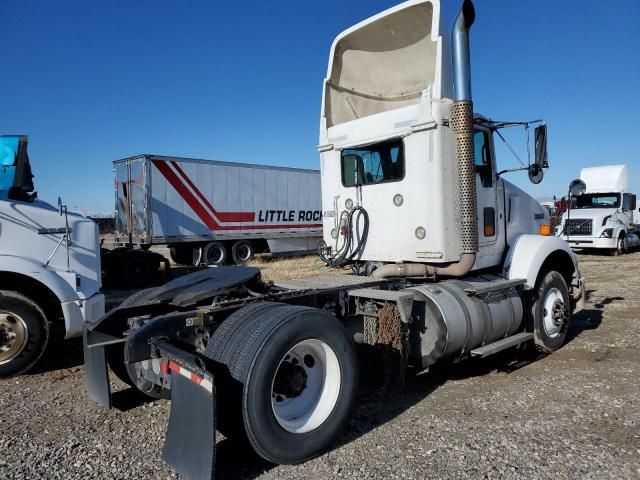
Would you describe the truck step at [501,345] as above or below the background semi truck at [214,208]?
below

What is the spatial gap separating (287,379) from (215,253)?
13.9m

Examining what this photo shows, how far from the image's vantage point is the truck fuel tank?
4.50 metres

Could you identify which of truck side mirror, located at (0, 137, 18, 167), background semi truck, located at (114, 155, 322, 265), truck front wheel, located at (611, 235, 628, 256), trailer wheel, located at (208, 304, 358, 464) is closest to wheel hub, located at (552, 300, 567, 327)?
trailer wheel, located at (208, 304, 358, 464)

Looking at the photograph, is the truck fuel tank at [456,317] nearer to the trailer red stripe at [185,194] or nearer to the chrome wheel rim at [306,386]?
the chrome wheel rim at [306,386]

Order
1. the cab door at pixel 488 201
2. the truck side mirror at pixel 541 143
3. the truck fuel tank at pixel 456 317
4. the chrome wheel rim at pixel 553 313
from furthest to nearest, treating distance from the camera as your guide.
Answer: the chrome wheel rim at pixel 553 313 < the cab door at pixel 488 201 < the truck side mirror at pixel 541 143 < the truck fuel tank at pixel 456 317

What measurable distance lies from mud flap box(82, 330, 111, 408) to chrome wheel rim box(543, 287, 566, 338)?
4.82m

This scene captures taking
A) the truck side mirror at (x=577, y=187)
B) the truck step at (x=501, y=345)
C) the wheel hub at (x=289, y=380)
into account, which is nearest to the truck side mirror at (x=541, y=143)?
the truck step at (x=501, y=345)

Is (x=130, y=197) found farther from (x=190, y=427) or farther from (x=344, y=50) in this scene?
(x=190, y=427)

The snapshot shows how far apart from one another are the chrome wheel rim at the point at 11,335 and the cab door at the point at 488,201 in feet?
16.2

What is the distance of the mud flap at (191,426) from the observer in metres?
2.72

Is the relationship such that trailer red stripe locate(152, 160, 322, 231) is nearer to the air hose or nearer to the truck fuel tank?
the air hose

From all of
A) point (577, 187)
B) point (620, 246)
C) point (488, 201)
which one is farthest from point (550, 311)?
point (620, 246)

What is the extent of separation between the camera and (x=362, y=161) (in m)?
5.68

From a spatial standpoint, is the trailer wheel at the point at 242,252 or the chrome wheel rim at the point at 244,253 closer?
the trailer wheel at the point at 242,252
